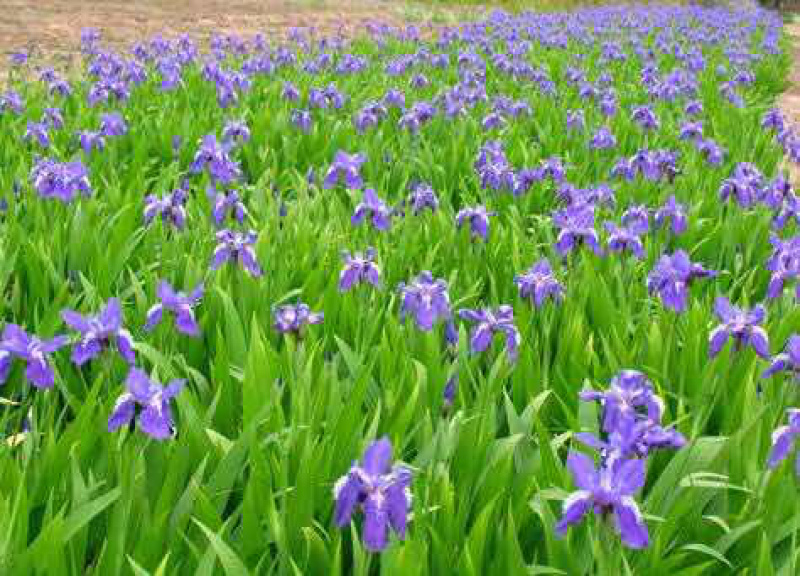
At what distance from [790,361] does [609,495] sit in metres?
0.85

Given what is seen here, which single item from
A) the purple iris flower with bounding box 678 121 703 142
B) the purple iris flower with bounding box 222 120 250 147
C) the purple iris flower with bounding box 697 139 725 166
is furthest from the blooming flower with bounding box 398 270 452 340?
the purple iris flower with bounding box 678 121 703 142

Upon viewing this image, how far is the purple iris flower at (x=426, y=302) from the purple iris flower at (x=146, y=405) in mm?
812

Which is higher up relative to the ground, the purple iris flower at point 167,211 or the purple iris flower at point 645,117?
the purple iris flower at point 645,117

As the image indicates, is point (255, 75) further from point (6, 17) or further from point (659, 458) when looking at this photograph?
point (6, 17)

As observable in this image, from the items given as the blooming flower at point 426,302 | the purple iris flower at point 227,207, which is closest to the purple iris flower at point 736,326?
the blooming flower at point 426,302

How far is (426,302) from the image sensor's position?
89.8 inches

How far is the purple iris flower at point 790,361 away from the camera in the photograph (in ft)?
6.15

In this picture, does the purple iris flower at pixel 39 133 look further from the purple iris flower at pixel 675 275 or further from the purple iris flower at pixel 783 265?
the purple iris flower at pixel 783 265

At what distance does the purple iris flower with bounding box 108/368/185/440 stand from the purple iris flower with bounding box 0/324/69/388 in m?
0.24

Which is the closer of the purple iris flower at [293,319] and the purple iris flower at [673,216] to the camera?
the purple iris flower at [293,319]

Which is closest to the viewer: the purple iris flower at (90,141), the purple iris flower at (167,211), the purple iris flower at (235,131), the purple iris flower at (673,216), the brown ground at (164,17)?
the purple iris flower at (167,211)

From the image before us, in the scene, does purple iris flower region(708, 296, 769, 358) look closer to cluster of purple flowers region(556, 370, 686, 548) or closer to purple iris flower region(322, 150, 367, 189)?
cluster of purple flowers region(556, 370, 686, 548)

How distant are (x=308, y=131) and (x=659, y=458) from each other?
10.8 feet

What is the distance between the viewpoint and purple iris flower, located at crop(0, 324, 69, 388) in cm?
173
